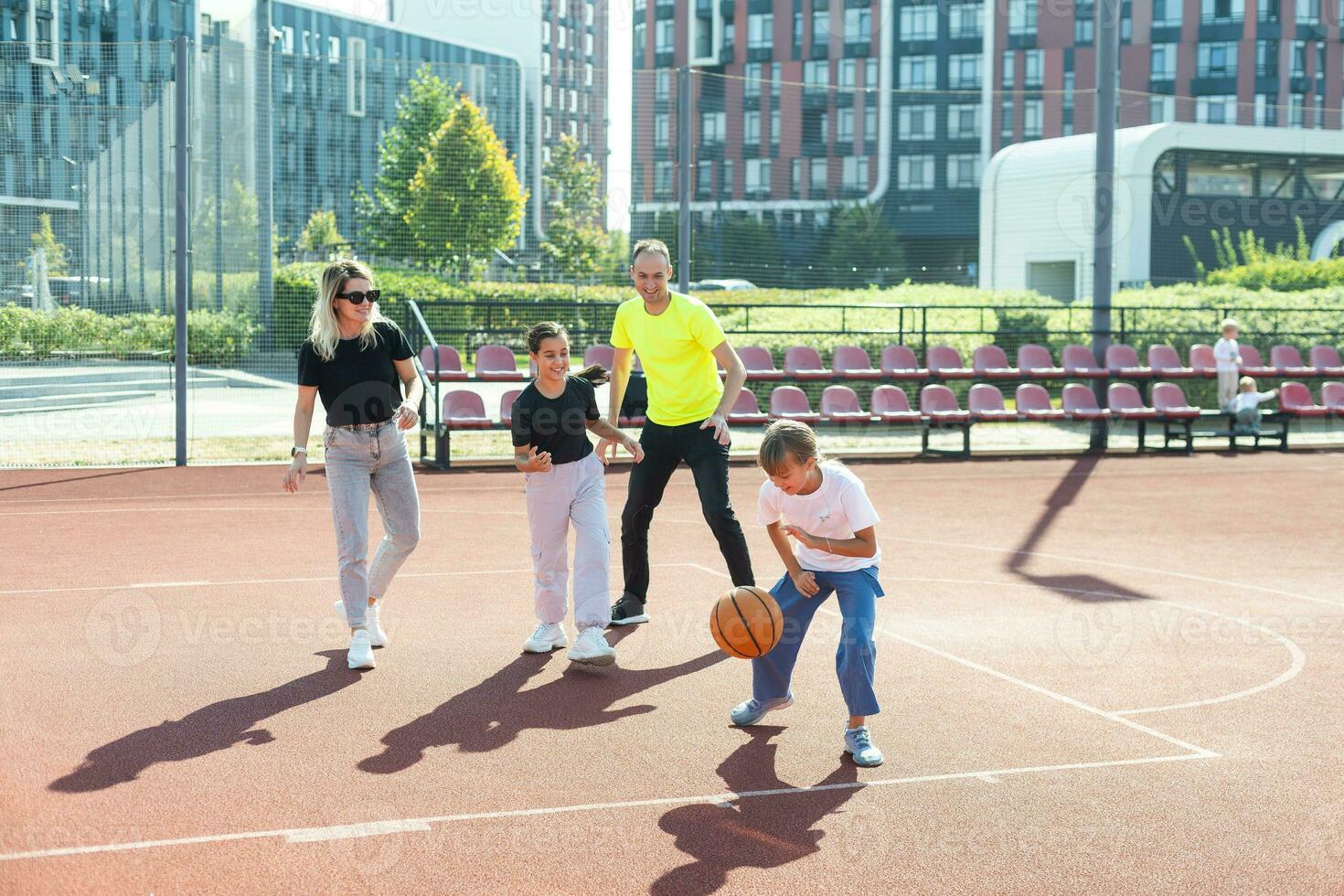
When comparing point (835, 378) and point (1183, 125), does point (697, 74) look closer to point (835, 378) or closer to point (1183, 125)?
point (835, 378)

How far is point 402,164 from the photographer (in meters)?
22.5

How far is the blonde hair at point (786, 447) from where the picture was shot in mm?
5258

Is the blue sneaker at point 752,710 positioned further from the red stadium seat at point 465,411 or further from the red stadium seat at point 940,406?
A: the red stadium seat at point 940,406

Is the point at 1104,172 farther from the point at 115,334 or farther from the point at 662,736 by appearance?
the point at 662,736

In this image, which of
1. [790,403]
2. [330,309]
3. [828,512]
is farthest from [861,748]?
[790,403]

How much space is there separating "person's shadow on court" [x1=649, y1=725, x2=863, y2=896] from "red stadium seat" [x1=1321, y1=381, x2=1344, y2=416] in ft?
58.0

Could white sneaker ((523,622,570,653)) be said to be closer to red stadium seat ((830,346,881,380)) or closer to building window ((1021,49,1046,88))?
Result: red stadium seat ((830,346,881,380))

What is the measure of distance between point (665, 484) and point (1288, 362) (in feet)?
54.3

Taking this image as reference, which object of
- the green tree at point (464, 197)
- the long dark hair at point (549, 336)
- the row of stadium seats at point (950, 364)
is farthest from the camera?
the green tree at point (464, 197)

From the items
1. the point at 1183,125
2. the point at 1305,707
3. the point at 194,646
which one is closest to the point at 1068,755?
the point at 1305,707

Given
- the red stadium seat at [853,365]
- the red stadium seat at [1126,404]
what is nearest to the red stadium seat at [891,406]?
the red stadium seat at [853,365]

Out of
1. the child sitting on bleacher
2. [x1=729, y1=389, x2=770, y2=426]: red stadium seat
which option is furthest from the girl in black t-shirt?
the child sitting on bleacher

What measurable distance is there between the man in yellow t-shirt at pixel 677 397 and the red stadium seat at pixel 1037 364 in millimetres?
12732

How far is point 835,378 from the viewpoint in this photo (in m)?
19.0
